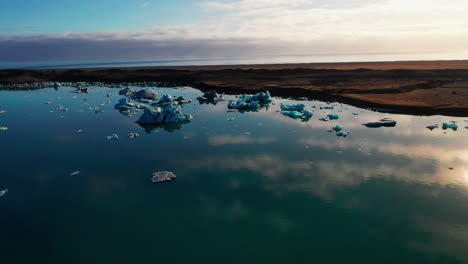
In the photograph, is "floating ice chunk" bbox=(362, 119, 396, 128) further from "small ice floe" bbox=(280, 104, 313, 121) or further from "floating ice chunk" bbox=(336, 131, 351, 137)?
"small ice floe" bbox=(280, 104, 313, 121)

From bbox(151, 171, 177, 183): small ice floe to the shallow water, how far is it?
0.28 meters

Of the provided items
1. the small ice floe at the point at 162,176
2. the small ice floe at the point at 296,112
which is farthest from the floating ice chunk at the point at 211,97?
the small ice floe at the point at 162,176

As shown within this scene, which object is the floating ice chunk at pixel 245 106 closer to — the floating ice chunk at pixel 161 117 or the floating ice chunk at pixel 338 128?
the floating ice chunk at pixel 161 117

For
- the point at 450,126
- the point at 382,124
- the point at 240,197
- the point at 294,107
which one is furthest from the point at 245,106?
the point at 240,197

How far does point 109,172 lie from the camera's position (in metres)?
11.7

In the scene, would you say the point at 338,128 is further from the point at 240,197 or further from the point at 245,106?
the point at 240,197

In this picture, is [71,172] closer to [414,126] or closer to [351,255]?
[351,255]

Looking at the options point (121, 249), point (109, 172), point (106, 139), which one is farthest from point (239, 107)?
point (121, 249)

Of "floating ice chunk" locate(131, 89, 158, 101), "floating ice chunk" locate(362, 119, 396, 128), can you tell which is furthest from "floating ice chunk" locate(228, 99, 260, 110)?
"floating ice chunk" locate(131, 89, 158, 101)

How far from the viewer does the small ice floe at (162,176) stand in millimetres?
10781

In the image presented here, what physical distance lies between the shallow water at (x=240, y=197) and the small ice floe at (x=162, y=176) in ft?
0.91

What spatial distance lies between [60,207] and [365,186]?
9.61 m

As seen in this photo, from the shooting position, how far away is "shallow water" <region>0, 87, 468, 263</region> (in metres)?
7.33

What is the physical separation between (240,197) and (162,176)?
311 cm
